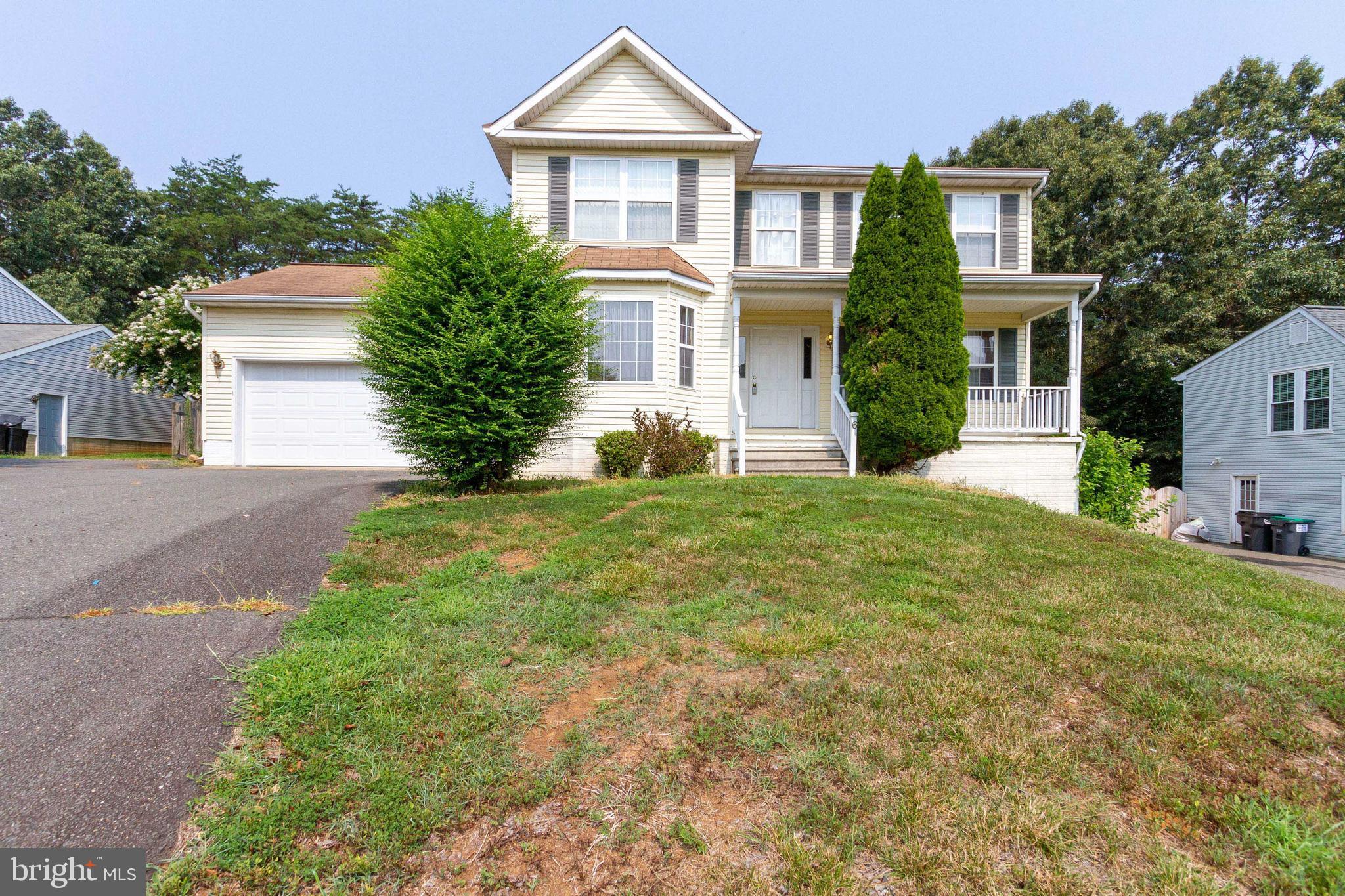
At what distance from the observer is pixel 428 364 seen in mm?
7262

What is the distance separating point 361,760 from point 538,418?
5.49 metres

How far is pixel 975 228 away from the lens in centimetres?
1295

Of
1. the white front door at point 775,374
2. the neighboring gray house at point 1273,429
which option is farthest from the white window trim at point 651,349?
the neighboring gray house at point 1273,429

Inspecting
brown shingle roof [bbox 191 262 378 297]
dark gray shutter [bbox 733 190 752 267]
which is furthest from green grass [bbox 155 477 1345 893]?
brown shingle roof [bbox 191 262 378 297]

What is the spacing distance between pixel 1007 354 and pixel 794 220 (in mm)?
5220

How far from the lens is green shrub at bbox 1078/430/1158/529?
10.9m

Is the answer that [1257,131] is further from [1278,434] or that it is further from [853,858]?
[853,858]

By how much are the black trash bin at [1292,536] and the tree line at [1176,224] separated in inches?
264

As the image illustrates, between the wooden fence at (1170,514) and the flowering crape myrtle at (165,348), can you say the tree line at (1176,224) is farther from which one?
the flowering crape myrtle at (165,348)

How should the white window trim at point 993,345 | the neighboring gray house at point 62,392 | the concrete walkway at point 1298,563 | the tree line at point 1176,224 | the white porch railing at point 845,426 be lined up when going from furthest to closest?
the tree line at point 1176,224 → the neighboring gray house at point 62,392 → the white window trim at point 993,345 → the concrete walkway at point 1298,563 → the white porch railing at point 845,426

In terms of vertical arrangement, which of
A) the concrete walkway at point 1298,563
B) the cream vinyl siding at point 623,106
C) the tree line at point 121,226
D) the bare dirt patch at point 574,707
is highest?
the tree line at point 121,226

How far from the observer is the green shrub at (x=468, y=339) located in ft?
23.8

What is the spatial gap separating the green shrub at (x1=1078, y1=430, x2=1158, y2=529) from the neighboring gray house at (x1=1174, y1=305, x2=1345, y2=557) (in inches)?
320

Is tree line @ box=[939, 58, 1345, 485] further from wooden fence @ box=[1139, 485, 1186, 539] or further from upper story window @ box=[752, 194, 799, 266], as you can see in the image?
upper story window @ box=[752, 194, 799, 266]
